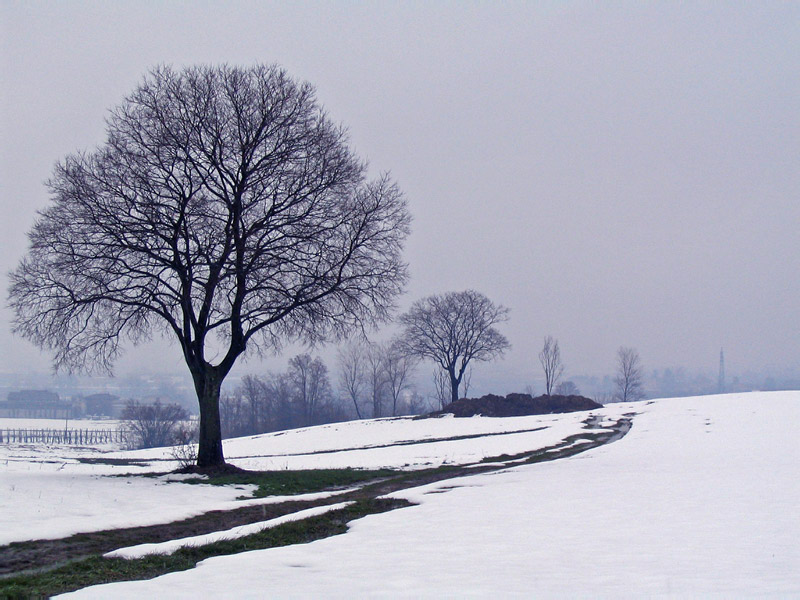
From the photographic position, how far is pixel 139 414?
300ft

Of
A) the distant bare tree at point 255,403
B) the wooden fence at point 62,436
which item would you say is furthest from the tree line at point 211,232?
the distant bare tree at point 255,403

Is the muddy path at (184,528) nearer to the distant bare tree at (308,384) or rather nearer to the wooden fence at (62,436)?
the wooden fence at (62,436)

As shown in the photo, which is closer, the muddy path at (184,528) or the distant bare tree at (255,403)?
the muddy path at (184,528)

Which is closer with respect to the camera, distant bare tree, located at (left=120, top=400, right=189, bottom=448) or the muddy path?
the muddy path

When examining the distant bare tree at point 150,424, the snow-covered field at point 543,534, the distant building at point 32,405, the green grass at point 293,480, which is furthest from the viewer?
the distant building at point 32,405

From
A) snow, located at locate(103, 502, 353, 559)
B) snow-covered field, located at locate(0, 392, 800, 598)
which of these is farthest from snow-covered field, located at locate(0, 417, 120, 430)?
snow, located at locate(103, 502, 353, 559)

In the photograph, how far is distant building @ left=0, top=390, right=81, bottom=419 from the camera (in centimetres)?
9309

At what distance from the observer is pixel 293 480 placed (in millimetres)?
19234

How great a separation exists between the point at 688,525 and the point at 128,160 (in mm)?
16989

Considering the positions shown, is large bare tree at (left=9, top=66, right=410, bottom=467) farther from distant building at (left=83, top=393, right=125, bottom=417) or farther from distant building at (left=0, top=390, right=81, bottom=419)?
distant building at (left=83, top=393, right=125, bottom=417)

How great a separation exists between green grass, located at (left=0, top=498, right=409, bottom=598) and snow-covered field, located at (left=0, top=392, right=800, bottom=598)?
539 millimetres

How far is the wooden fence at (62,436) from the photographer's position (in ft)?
250

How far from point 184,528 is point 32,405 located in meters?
96.4

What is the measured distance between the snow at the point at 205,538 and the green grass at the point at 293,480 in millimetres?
3985
